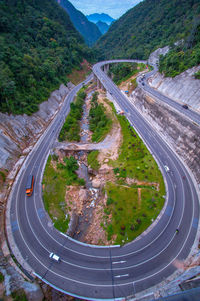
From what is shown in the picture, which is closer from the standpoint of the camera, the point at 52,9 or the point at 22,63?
the point at 22,63

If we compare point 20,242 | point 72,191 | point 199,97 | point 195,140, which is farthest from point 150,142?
point 20,242

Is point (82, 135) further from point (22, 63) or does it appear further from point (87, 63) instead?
point (87, 63)

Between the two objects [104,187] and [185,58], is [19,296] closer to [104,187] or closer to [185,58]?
[104,187]

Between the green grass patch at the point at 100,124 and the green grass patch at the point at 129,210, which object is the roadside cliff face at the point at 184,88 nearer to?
the green grass patch at the point at 100,124

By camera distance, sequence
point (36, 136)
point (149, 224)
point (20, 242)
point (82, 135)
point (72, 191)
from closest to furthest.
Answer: point (20, 242)
point (149, 224)
point (72, 191)
point (36, 136)
point (82, 135)

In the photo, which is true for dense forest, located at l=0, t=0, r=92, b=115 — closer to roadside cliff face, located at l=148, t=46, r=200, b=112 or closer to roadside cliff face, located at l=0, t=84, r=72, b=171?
roadside cliff face, located at l=0, t=84, r=72, b=171

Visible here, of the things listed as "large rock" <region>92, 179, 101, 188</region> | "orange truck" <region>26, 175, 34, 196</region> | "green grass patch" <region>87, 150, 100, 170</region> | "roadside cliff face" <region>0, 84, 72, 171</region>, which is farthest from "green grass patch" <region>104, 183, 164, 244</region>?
"roadside cliff face" <region>0, 84, 72, 171</region>

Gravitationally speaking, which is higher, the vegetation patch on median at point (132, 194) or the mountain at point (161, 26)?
the mountain at point (161, 26)

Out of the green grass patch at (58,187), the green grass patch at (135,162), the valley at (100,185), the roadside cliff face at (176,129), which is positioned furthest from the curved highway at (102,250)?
the roadside cliff face at (176,129)
